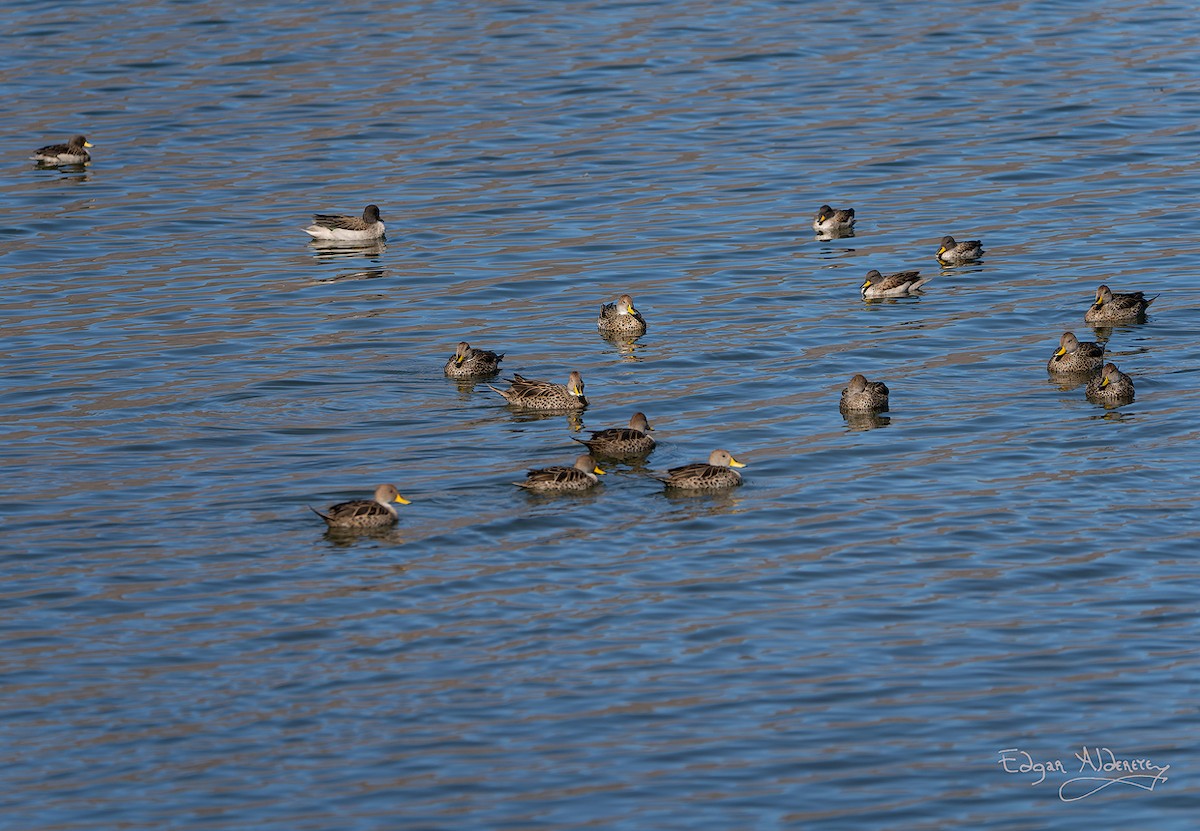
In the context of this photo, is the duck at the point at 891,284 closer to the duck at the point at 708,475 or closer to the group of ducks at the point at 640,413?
the group of ducks at the point at 640,413

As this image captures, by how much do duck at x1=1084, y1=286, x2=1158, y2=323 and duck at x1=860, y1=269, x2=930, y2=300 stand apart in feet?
9.42

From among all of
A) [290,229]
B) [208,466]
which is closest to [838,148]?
[290,229]

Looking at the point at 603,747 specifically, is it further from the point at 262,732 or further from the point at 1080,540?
the point at 1080,540

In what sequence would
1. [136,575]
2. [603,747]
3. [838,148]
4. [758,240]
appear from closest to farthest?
1. [603,747]
2. [136,575]
3. [758,240]
4. [838,148]

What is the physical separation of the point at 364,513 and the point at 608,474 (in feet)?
10.4

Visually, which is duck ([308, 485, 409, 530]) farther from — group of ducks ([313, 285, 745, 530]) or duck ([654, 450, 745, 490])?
duck ([654, 450, 745, 490])

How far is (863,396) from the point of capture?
2134 centimetres

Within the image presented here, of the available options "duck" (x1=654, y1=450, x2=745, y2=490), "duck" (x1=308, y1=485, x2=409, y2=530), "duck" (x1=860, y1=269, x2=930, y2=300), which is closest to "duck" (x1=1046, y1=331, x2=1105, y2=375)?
"duck" (x1=860, y1=269, x2=930, y2=300)

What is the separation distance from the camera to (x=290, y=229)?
32594mm

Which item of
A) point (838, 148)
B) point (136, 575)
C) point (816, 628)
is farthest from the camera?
point (838, 148)

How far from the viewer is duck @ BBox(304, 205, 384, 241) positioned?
102 feet

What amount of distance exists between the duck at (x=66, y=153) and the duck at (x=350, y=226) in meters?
8.37

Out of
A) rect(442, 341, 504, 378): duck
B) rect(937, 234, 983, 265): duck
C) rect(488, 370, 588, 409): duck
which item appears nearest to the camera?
rect(488, 370, 588, 409): duck

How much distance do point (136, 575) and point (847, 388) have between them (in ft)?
29.5
